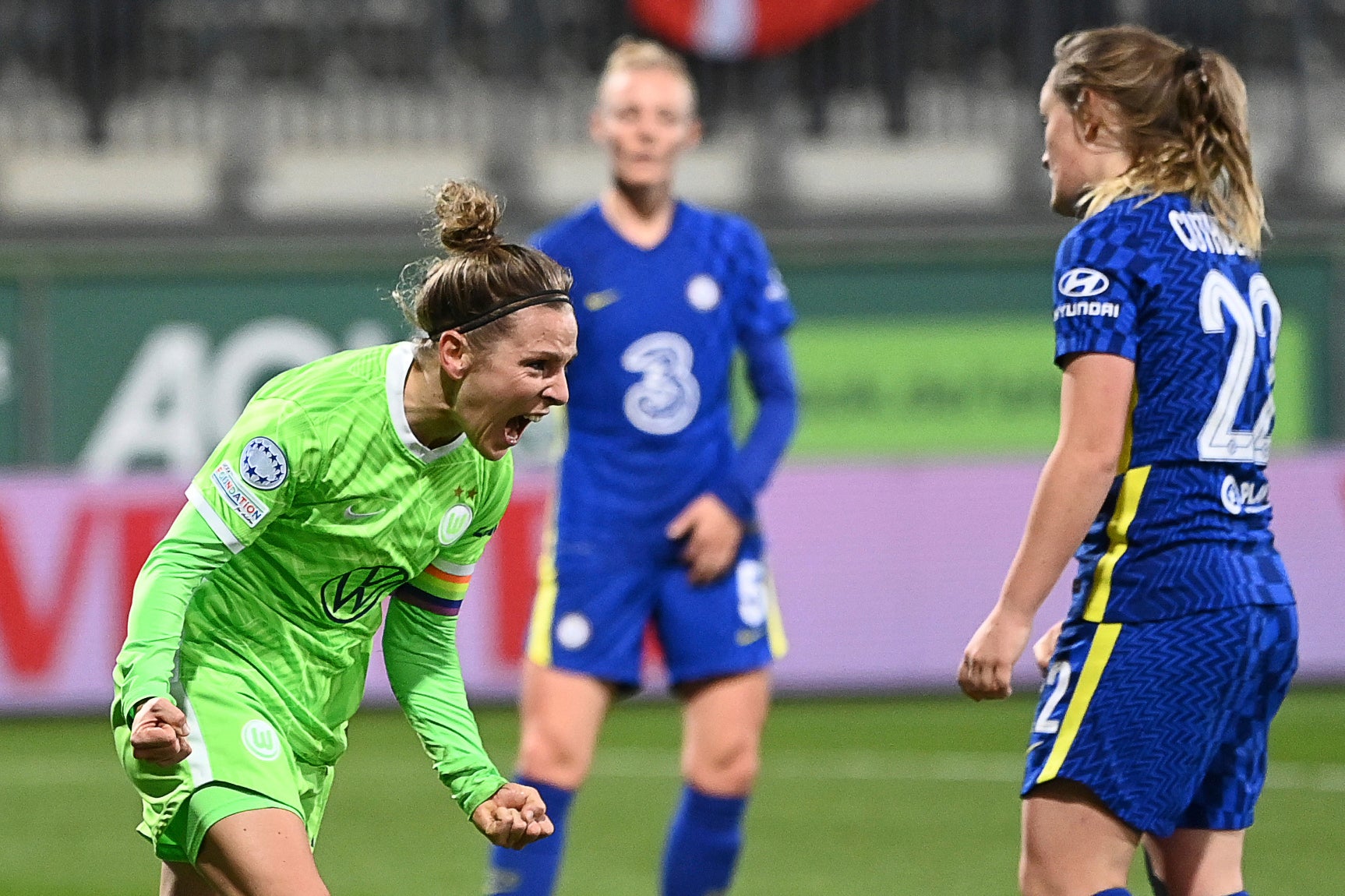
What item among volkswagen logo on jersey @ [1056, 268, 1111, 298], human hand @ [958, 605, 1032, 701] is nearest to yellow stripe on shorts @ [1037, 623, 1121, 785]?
human hand @ [958, 605, 1032, 701]

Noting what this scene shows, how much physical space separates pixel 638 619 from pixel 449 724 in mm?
1513

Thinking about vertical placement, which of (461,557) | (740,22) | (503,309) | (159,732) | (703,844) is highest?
(740,22)

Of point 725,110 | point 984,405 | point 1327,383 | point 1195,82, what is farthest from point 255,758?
point 725,110

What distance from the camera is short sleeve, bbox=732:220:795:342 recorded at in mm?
5164

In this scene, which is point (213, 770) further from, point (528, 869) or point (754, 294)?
point (754, 294)

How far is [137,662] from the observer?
119 inches

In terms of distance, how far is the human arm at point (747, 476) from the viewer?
16.1ft

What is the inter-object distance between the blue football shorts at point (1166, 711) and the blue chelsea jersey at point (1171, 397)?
1.6 inches

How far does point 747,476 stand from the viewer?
198 inches

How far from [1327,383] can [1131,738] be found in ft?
27.6

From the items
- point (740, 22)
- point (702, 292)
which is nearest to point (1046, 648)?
point (702, 292)

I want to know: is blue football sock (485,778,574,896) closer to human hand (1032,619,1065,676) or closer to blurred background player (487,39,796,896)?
blurred background player (487,39,796,896)

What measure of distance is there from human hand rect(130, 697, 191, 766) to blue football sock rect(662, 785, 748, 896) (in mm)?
2102

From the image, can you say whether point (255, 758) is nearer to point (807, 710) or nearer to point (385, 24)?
point (807, 710)
